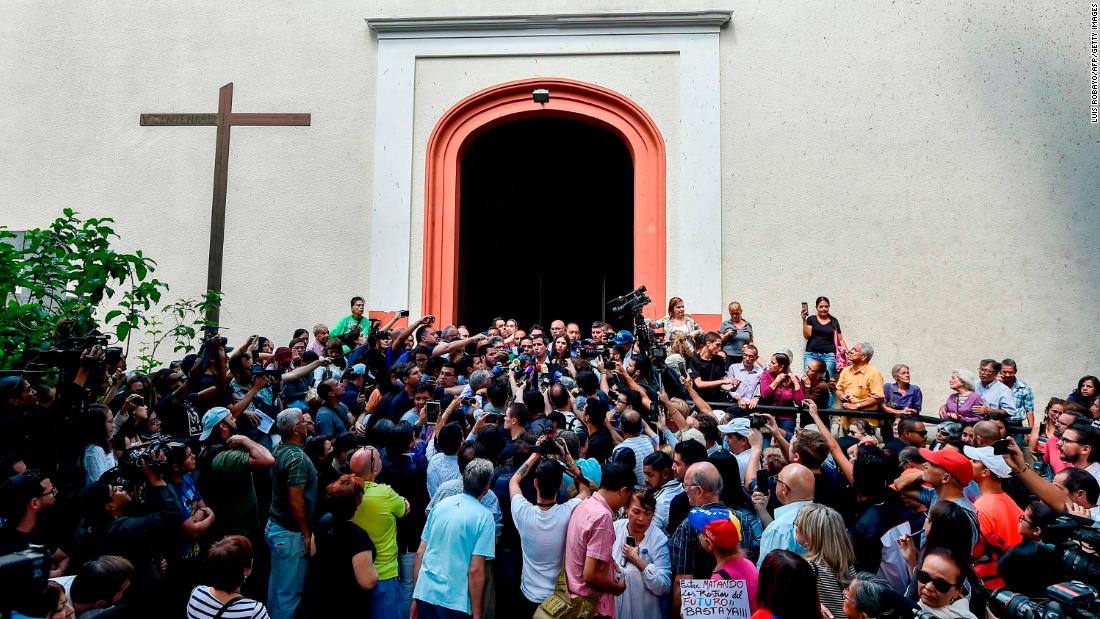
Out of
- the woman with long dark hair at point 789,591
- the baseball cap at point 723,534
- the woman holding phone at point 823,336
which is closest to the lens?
the woman with long dark hair at point 789,591

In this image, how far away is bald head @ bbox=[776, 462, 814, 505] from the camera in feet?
16.2

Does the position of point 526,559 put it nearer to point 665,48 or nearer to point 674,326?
point 674,326

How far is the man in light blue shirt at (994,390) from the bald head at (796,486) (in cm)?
611

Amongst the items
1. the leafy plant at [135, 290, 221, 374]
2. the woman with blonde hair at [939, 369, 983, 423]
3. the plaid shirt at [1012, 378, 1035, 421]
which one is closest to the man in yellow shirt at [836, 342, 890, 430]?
the woman with blonde hair at [939, 369, 983, 423]

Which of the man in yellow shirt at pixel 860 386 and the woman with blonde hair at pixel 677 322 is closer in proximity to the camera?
the man in yellow shirt at pixel 860 386

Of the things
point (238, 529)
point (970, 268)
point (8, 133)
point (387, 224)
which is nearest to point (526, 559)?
point (238, 529)

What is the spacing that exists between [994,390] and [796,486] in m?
6.84

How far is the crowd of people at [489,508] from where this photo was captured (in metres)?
4.22

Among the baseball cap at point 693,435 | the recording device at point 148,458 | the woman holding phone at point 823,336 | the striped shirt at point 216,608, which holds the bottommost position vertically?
the striped shirt at point 216,608

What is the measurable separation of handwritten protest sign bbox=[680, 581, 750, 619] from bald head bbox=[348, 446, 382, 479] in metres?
2.33

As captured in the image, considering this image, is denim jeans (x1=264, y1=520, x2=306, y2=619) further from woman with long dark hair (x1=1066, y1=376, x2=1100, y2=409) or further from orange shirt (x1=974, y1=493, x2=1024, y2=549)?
woman with long dark hair (x1=1066, y1=376, x2=1100, y2=409)

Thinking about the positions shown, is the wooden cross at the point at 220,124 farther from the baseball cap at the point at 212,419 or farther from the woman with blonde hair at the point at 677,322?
the baseball cap at the point at 212,419

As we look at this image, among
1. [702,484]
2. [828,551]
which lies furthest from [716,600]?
[702,484]

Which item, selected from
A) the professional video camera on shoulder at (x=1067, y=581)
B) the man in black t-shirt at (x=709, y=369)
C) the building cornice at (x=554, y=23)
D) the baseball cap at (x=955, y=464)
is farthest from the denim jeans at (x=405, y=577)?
the building cornice at (x=554, y=23)
